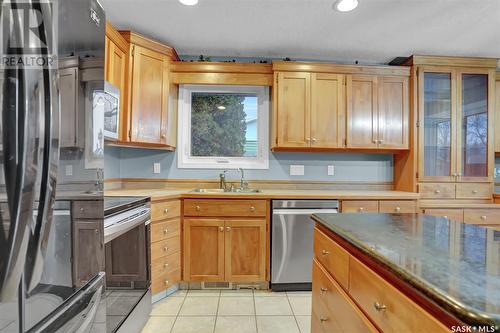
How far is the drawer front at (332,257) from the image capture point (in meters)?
1.05

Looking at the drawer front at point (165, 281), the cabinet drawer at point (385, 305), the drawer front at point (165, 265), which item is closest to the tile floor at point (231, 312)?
the drawer front at point (165, 281)

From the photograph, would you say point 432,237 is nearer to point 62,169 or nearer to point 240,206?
point 62,169

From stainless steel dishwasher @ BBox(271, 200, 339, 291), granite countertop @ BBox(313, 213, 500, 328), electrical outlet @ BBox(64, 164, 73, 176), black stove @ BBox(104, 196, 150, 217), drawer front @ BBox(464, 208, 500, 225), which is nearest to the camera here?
granite countertop @ BBox(313, 213, 500, 328)

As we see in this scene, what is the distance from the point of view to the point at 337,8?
2061 mm

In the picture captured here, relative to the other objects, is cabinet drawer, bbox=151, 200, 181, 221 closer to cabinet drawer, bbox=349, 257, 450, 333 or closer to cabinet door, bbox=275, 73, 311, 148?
cabinet door, bbox=275, 73, 311, 148

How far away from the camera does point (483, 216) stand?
8.63 ft

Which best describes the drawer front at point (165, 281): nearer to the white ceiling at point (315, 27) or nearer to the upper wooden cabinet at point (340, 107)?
the upper wooden cabinet at point (340, 107)

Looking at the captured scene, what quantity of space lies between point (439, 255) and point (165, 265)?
2018mm

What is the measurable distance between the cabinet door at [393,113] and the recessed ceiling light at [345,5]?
100 centimetres

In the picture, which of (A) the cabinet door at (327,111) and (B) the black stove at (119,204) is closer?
(B) the black stove at (119,204)

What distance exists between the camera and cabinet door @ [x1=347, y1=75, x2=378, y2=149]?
108 inches

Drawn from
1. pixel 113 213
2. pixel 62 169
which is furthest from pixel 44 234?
pixel 113 213

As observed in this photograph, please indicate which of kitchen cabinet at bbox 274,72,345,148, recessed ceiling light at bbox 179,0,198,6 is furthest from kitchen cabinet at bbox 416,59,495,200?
recessed ceiling light at bbox 179,0,198,6

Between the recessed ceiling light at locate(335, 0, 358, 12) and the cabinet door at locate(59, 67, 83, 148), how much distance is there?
1.98m
